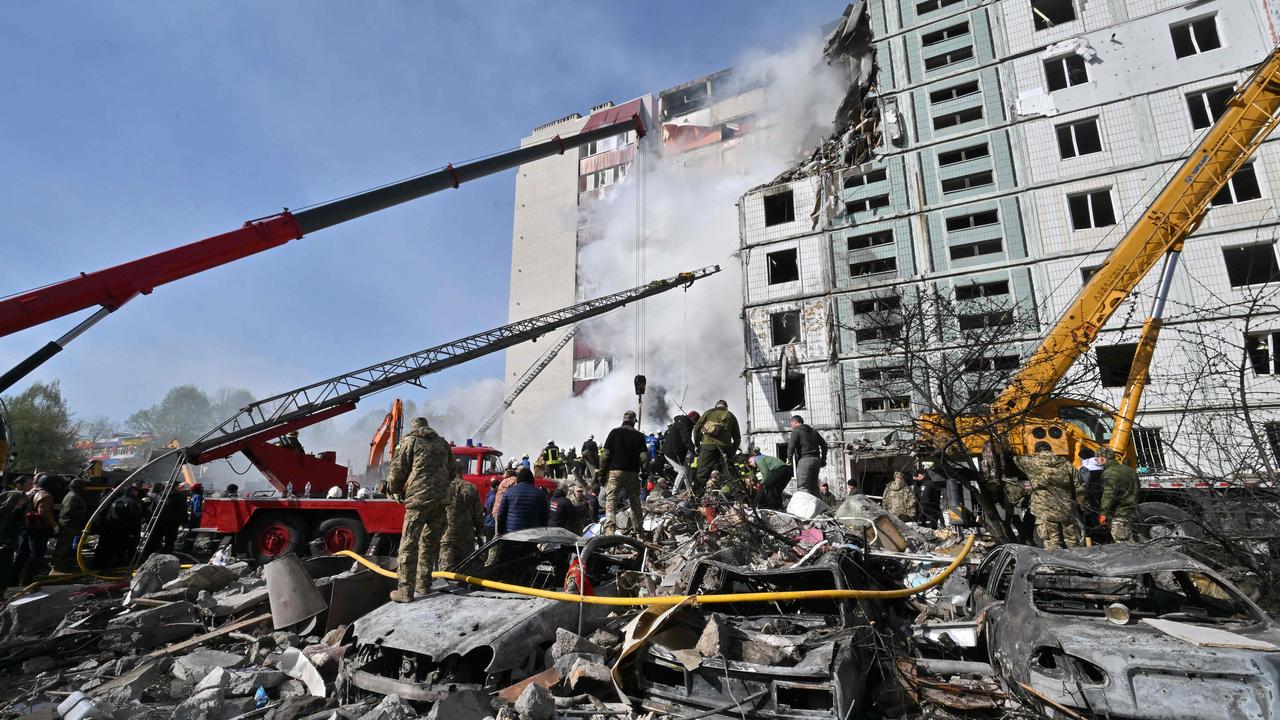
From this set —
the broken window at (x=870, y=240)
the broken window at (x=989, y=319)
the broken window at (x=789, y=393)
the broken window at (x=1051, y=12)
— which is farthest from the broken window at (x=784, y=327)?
the broken window at (x=1051, y=12)

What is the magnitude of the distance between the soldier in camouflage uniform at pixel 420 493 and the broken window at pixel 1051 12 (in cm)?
2670

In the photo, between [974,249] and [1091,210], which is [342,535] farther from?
[1091,210]

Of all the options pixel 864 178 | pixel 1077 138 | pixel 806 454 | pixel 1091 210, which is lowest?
pixel 806 454

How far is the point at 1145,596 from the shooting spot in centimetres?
434

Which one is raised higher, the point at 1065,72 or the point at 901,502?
the point at 1065,72

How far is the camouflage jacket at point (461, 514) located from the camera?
6.73 m

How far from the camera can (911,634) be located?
196 inches

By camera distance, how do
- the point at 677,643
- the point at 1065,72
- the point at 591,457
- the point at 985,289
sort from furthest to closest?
the point at 1065,72 < the point at 985,289 < the point at 591,457 < the point at 677,643

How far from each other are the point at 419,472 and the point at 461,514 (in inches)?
37.2

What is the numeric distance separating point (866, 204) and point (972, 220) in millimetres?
3765

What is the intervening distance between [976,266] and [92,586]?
23635 millimetres

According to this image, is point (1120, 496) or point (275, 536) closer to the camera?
point (1120, 496)

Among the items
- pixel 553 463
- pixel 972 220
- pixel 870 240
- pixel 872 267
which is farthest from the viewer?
pixel 870 240

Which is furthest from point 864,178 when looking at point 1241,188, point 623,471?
point 623,471
